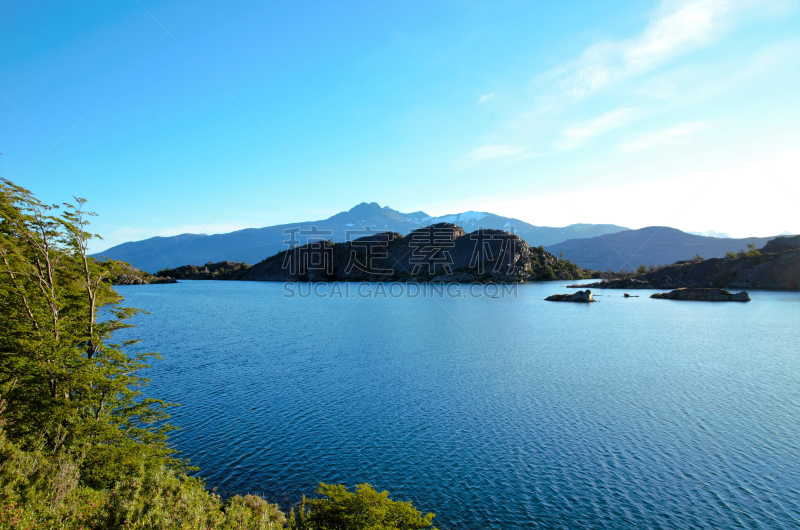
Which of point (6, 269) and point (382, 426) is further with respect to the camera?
point (382, 426)

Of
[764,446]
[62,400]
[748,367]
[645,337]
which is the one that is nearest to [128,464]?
[62,400]

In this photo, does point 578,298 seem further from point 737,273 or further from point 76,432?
point 76,432

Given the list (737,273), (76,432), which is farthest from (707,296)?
(76,432)

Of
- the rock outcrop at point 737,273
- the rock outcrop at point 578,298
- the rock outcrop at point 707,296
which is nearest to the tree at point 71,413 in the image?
the rock outcrop at point 578,298

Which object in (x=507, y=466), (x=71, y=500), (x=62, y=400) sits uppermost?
(x=62, y=400)

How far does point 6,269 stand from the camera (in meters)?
15.6

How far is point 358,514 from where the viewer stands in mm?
12930

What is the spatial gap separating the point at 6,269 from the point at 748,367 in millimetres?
55224

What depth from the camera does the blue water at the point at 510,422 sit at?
1702cm

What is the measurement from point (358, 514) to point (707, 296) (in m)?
123

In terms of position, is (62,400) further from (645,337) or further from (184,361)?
(645,337)

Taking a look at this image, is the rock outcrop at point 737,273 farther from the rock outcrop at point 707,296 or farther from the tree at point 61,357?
the tree at point 61,357

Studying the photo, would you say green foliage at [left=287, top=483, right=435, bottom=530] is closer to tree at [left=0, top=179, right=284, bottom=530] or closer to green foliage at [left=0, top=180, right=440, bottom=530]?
green foliage at [left=0, top=180, right=440, bottom=530]

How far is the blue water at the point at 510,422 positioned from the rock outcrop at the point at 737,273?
90.8 metres
